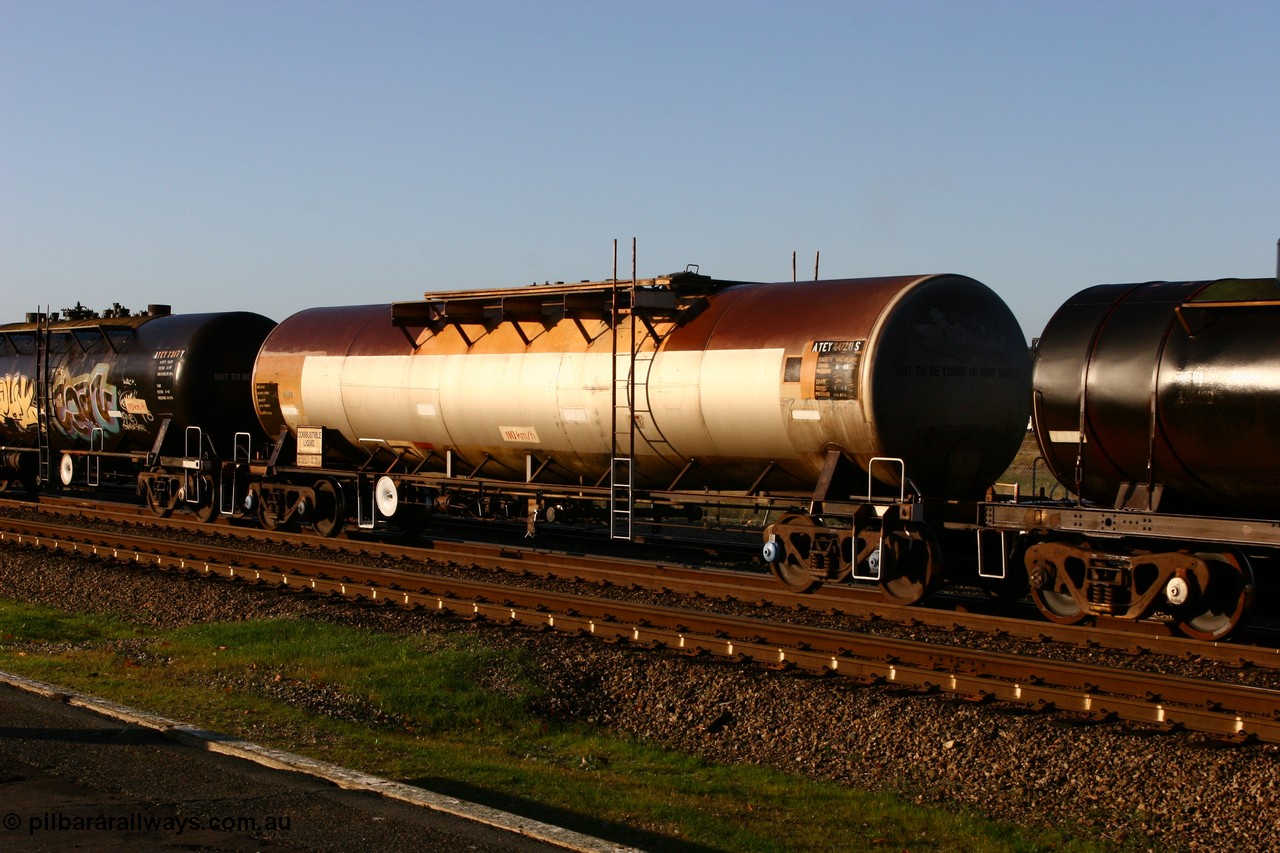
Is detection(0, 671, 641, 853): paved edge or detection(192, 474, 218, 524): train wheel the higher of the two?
detection(192, 474, 218, 524): train wheel

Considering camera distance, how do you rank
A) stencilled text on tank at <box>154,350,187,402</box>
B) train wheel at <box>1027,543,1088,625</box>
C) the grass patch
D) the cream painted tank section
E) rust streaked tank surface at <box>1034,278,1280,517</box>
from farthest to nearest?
stencilled text on tank at <box>154,350,187,402</box>
the cream painted tank section
train wheel at <box>1027,543,1088,625</box>
rust streaked tank surface at <box>1034,278,1280,517</box>
the grass patch

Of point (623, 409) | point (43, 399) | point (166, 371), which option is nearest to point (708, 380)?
point (623, 409)

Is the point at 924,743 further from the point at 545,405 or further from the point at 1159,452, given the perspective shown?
the point at 545,405

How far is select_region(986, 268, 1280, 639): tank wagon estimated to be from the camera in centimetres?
1155

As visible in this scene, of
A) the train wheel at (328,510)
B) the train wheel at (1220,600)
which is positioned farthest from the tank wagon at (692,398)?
the train wheel at (1220,600)

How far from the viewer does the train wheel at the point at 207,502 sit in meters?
23.9

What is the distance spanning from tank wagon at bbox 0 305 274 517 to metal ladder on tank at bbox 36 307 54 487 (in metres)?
0.03

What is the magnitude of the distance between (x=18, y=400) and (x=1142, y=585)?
25885 millimetres

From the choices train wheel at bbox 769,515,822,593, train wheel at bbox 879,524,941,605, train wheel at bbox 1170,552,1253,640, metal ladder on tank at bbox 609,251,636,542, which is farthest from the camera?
metal ladder on tank at bbox 609,251,636,542

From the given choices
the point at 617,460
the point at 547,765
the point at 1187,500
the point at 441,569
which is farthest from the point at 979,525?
the point at 441,569

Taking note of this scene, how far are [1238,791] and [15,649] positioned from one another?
11.1 m

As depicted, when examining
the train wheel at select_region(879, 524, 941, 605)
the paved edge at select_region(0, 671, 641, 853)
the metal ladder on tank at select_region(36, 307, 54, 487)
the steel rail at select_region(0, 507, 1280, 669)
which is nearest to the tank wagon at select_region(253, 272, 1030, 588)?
Result: the train wheel at select_region(879, 524, 941, 605)

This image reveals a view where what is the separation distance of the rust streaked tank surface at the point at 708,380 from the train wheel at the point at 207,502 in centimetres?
492

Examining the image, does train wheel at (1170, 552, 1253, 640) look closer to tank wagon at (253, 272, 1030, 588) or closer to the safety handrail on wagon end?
tank wagon at (253, 272, 1030, 588)
